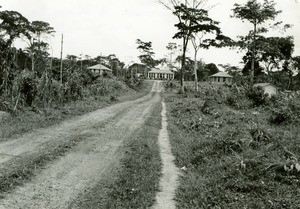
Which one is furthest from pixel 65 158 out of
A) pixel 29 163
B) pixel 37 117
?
pixel 37 117

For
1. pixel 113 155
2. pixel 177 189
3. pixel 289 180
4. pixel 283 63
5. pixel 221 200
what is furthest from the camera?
pixel 283 63

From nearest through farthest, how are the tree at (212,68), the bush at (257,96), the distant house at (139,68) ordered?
1. the bush at (257,96)
2. the distant house at (139,68)
3. the tree at (212,68)

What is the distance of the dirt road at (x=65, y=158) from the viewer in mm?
6711

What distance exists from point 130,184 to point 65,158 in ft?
9.54

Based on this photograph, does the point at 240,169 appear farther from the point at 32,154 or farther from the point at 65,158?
the point at 32,154

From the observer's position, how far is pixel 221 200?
22.9ft

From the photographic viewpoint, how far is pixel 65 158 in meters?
9.76

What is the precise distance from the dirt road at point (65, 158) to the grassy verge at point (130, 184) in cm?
33

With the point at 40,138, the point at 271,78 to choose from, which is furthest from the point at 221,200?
the point at 271,78

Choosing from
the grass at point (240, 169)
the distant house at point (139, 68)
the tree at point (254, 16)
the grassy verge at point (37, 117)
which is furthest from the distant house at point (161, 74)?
the grass at point (240, 169)

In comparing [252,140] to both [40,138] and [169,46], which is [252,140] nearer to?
[40,138]

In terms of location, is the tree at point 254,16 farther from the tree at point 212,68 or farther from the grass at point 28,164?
the tree at point 212,68

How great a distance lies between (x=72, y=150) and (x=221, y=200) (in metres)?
5.85

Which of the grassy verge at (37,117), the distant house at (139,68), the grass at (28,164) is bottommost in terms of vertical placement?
the grass at (28,164)
